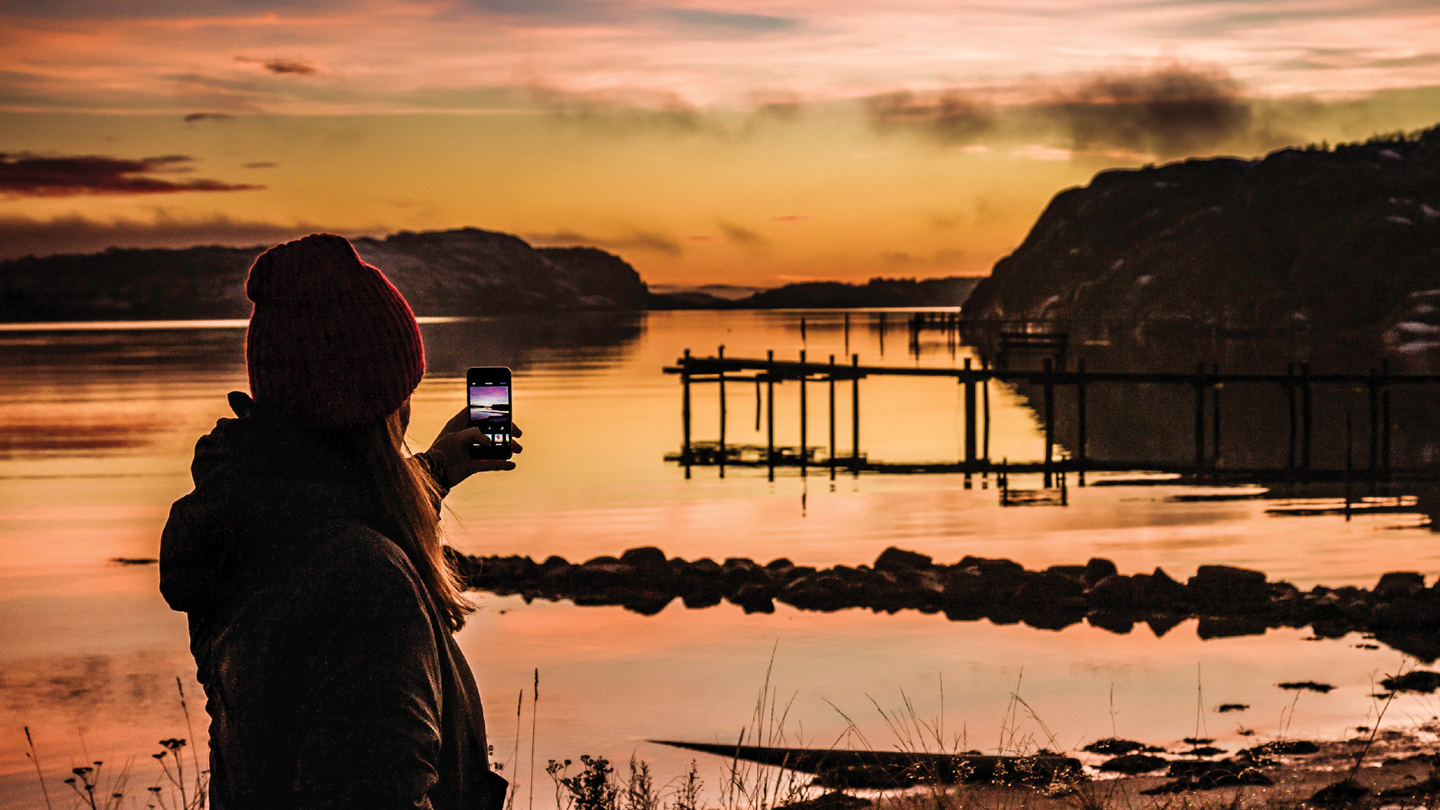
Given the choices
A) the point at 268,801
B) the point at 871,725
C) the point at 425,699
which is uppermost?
the point at 425,699

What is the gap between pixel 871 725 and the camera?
1359cm

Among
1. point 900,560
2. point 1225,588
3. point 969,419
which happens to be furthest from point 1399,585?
point 969,419

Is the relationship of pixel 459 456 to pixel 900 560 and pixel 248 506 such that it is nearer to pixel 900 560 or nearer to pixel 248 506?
pixel 248 506

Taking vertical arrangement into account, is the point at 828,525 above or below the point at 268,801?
below

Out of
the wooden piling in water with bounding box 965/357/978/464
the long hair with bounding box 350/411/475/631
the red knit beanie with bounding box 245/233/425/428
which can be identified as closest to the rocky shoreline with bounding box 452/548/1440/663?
the long hair with bounding box 350/411/475/631

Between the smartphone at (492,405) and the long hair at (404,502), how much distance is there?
0.88 m

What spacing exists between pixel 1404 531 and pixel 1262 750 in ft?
55.0

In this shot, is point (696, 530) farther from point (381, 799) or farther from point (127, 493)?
point (381, 799)

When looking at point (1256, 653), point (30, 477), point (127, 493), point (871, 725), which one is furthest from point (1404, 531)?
point (30, 477)

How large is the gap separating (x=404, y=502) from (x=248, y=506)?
228mm

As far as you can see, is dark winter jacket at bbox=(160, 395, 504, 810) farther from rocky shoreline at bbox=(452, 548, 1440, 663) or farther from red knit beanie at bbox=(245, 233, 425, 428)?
rocky shoreline at bbox=(452, 548, 1440, 663)

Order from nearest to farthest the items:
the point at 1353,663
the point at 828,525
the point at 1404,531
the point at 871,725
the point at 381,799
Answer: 1. the point at 381,799
2. the point at 871,725
3. the point at 1353,663
4. the point at 1404,531
5. the point at 828,525

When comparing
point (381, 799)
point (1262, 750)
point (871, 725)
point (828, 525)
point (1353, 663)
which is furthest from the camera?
point (828, 525)

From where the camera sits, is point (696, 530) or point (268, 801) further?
point (696, 530)
